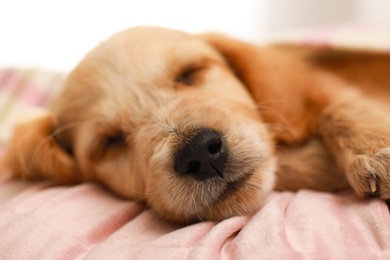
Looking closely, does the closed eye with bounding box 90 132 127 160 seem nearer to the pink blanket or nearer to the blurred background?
the pink blanket

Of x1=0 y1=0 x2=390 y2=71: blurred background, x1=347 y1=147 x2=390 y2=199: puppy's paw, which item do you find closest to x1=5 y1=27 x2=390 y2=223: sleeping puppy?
x1=347 y1=147 x2=390 y2=199: puppy's paw

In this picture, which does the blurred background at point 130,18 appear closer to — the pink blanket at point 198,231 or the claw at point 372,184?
the pink blanket at point 198,231

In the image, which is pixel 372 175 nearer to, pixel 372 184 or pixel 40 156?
pixel 372 184

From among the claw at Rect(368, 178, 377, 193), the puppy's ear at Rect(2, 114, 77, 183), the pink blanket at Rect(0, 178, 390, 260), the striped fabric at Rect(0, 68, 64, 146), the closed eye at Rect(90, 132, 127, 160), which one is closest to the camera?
the pink blanket at Rect(0, 178, 390, 260)

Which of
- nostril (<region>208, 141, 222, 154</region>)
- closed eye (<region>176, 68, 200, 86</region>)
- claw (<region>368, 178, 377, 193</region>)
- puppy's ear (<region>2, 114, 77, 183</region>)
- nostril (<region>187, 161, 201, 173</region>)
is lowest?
puppy's ear (<region>2, 114, 77, 183</region>)

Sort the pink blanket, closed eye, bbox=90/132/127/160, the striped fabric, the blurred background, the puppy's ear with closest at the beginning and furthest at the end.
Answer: the pink blanket < closed eye, bbox=90/132/127/160 < the puppy's ear < the striped fabric < the blurred background

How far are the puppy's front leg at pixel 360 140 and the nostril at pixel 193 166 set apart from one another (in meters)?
0.37

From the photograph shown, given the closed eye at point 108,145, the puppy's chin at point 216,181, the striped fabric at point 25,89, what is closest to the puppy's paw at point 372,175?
the puppy's chin at point 216,181

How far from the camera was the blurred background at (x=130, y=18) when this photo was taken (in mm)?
2350

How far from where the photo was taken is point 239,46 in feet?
5.25

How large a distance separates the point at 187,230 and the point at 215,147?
21 cm

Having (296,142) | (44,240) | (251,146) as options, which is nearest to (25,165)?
(44,240)

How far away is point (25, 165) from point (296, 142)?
882mm

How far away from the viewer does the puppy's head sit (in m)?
1.06
